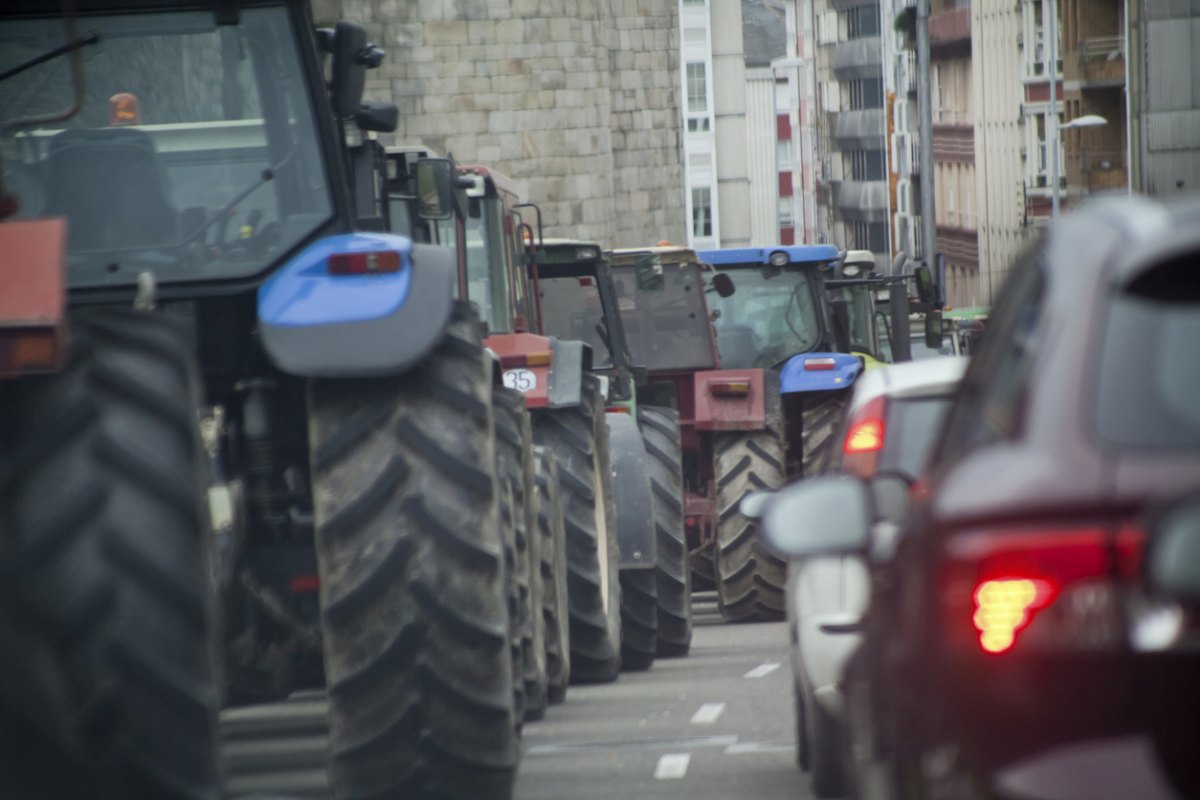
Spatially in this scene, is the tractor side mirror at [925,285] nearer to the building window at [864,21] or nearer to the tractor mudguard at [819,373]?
the tractor mudguard at [819,373]

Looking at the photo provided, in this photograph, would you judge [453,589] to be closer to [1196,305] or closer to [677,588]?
[1196,305]

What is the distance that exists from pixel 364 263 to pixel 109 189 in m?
0.82

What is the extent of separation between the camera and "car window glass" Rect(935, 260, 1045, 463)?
3150mm

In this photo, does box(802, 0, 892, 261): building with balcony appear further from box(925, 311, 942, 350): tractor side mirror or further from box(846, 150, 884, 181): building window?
box(925, 311, 942, 350): tractor side mirror

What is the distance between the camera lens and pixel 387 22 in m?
44.0

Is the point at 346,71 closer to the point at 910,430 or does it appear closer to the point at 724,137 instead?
the point at 910,430

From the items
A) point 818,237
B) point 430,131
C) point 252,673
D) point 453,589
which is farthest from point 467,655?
point 818,237

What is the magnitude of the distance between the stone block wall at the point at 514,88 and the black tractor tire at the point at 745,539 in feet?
91.1

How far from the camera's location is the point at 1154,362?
2.91m

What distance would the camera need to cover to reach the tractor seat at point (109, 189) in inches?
251

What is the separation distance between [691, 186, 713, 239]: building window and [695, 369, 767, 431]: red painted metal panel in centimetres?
8384

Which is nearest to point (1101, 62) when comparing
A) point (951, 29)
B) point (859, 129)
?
point (951, 29)

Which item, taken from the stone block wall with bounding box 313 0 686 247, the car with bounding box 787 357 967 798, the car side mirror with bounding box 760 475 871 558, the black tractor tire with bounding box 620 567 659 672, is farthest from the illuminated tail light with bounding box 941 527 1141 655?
the stone block wall with bounding box 313 0 686 247

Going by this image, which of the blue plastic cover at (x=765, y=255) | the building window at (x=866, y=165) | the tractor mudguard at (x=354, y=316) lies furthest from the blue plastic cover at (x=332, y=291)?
the building window at (x=866, y=165)
